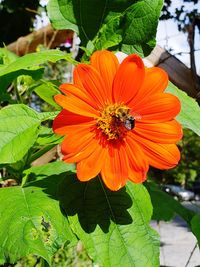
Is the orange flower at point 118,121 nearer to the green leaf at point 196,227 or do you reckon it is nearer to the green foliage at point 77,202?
the green foliage at point 77,202

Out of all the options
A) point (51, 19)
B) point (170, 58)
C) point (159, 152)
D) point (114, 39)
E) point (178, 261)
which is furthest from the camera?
point (178, 261)

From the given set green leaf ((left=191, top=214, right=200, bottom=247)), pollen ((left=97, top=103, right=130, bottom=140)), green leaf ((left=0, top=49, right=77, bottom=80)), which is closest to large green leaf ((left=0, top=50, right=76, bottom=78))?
green leaf ((left=0, top=49, right=77, bottom=80))

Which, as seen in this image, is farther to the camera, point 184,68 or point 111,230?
point 184,68

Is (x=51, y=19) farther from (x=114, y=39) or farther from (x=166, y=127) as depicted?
(x=166, y=127)

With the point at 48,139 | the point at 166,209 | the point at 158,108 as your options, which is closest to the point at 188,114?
the point at 158,108

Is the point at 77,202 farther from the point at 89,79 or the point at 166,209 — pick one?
the point at 166,209

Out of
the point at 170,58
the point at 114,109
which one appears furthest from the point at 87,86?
the point at 170,58

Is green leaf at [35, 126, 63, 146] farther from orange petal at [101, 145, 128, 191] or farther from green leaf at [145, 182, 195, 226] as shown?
green leaf at [145, 182, 195, 226]
